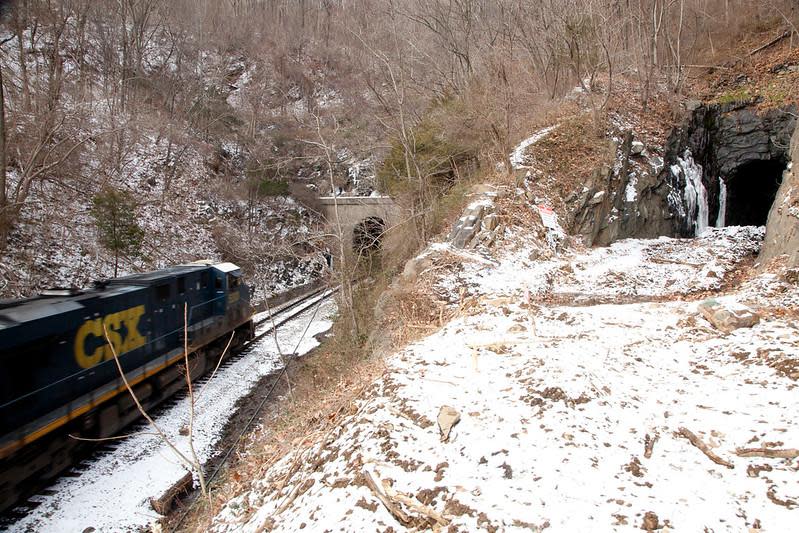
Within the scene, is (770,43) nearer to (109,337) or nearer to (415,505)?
(415,505)

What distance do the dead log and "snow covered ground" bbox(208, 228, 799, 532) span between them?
2.66 metres

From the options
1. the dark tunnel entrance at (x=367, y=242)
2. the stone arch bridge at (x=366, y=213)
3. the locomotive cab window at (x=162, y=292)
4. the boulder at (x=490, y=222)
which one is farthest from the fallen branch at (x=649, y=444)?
the stone arch bridge at (x=366, y=213)

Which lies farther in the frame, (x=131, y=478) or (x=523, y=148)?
(x=523, y=148)

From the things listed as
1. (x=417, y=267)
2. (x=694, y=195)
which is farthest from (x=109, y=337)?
(x=694, y=195)

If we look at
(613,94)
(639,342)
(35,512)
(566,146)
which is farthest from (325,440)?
(613,94)

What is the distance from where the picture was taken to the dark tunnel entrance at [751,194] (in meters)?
20.1

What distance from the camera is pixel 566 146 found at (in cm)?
1680

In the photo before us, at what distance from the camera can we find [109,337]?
9.51m

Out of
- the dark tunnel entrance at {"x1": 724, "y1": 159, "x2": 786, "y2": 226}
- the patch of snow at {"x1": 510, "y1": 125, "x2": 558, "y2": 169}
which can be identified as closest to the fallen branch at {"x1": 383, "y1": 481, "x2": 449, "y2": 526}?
the patch of snow at {"x1": 510, "y1": 125, "x2": 558, "y2": 169}

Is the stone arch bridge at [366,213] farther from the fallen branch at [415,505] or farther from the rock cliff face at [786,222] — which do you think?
the fallen branch at [415,505]

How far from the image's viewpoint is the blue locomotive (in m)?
7.41

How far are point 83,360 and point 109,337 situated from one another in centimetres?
77

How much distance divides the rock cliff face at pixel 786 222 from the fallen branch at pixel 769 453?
6926 mm

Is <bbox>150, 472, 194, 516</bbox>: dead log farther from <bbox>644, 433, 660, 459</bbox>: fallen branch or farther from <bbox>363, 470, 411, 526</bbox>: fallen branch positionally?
<bbox>644, 433, 660, 459</bbox>: fallen branch
